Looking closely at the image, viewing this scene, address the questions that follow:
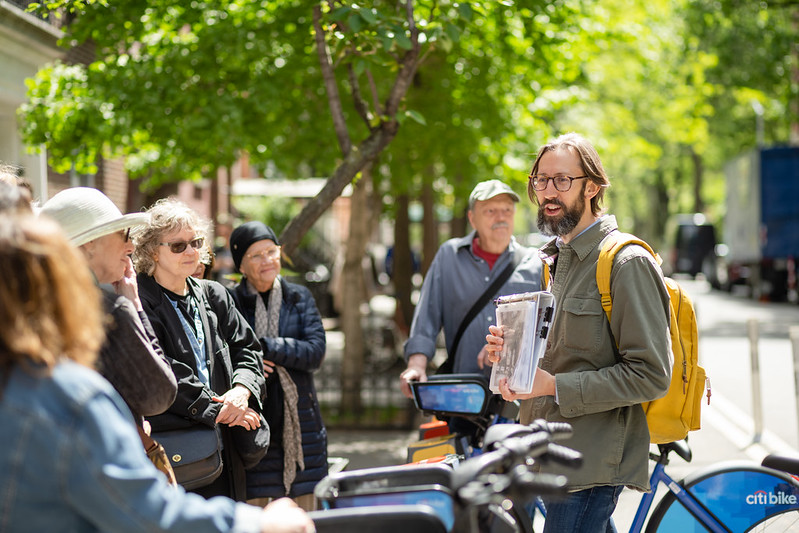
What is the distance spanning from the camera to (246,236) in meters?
4.34

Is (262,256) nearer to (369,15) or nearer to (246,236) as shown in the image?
(246,236)

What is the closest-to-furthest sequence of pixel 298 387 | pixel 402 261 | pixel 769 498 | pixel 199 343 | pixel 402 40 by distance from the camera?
pixel 769 498 < pixel 199 343 < pixel 298 387 < pixel 402 40 < pixel 402 261

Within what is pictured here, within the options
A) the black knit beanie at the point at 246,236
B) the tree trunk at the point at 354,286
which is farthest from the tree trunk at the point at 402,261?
the black knit beanie at the point at 246,236

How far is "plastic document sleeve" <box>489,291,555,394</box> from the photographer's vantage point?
8.75 ft

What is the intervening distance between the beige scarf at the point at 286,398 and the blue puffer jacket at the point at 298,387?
3 cm

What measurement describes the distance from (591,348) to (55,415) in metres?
1.76

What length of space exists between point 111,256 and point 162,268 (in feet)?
2.69

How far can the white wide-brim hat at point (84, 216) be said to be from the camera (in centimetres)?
264

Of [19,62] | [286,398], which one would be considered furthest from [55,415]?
[19,62]

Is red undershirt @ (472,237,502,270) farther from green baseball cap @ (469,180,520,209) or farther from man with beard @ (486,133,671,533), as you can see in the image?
man with beard @ (486,133,671,533)

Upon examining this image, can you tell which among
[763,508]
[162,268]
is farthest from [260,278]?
[763,508]

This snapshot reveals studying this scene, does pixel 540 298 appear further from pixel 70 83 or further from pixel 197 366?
pixel 70 83

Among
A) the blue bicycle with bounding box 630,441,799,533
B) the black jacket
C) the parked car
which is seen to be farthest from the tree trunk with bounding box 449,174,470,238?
the parked car

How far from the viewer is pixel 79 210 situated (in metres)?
2.67
